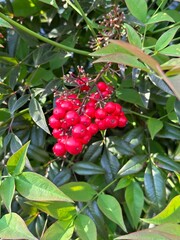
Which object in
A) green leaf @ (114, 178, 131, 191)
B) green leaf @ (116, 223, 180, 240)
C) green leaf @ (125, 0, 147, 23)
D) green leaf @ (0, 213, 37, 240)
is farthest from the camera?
green leaf @ (114, 178, 131, 191)

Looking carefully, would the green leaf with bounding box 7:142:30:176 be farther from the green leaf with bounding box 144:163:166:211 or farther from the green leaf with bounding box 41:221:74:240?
the green leaf with bounding box 144:163:166:211

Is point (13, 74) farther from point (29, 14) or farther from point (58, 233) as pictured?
point (58, 233)

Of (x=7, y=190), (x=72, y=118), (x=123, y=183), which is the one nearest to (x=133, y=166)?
(x=123, y=183)

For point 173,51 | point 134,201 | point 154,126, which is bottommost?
point 134,201

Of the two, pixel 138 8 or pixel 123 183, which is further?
pixel 123 183

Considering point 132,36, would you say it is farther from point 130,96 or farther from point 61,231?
point 61,231

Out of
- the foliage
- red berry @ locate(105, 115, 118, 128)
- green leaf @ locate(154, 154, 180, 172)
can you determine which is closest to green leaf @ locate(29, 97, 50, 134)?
the foliage

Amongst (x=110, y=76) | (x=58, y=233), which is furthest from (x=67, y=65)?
(x=58, y=233)
